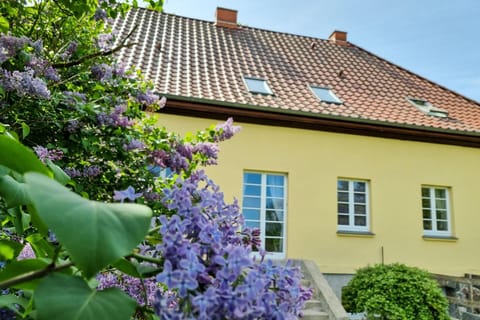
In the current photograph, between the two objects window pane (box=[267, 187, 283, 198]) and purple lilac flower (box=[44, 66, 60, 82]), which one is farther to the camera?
window pane (box=[267, 187, 283, 198])

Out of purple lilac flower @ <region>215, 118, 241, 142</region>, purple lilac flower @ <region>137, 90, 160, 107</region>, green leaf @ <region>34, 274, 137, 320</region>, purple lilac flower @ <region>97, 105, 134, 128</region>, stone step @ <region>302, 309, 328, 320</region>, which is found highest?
purple lilac flower @ <region>137, 90, 160, 107</region>

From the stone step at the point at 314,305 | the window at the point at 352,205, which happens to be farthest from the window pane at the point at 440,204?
the stone step at the point at 314,305

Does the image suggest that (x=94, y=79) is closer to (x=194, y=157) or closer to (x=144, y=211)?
(x=194, y=157)

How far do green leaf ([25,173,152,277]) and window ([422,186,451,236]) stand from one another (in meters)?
10.1

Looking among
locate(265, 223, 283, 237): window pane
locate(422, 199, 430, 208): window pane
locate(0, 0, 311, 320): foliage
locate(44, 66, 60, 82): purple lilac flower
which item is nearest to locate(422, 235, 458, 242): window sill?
locate(422, 199, 430, 208): window pane

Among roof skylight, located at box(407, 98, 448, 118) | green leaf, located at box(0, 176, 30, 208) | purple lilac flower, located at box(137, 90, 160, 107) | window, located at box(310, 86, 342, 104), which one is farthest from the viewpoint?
roof skylight, located at box(407, 98, 448, 118)

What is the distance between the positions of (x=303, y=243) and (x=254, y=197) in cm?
144

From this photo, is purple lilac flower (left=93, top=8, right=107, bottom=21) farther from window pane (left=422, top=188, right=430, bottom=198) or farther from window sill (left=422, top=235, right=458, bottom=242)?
window pane (left=422, top=188, right=430, bottom=198)

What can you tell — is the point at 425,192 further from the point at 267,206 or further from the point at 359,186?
the point at 267,206

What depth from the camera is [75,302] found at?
0.53 metres

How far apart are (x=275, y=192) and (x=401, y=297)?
321 centimetres

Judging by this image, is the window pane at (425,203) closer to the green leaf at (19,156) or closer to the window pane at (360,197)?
the window pane at (360,197)

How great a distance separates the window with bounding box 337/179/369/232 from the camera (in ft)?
29.6

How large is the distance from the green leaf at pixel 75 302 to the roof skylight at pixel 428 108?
11.1 metres
